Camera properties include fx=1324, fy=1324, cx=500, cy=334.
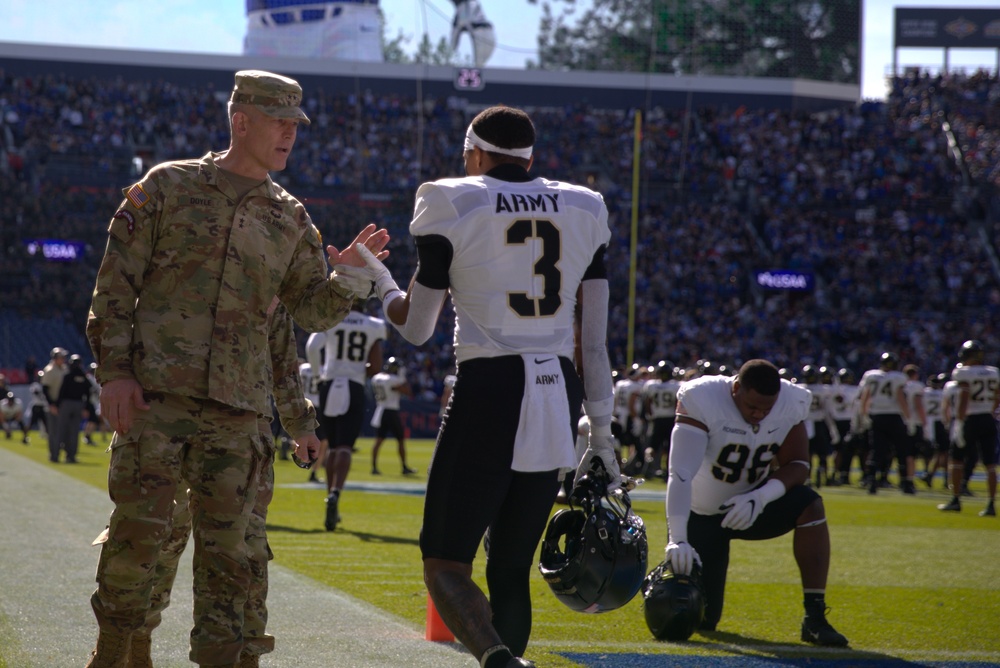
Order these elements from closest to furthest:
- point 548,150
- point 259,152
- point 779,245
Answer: point 259,152 → point 779,245 → point 548,150

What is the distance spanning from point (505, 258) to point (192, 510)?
1168mm

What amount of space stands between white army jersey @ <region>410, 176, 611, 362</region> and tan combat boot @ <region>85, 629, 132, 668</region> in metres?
1.25

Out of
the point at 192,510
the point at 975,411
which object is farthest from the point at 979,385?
the point at 192,510

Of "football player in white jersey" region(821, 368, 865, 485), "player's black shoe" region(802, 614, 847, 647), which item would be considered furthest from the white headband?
"football player in white jersey" region(821, 368, 865, 485)

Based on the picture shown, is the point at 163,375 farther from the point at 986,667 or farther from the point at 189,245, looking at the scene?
the point at 986,667

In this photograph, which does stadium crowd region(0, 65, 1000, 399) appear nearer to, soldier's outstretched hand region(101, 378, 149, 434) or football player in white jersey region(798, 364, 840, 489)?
football player in white jersey region(798, 364, 840, 489)

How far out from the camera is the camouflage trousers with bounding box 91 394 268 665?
3.62m

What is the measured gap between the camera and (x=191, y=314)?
375 cm

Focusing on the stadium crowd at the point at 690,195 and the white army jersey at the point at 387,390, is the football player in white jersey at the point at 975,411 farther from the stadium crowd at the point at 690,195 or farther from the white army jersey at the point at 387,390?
the stadium crowd at the point at 690,195

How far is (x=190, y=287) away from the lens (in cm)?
376

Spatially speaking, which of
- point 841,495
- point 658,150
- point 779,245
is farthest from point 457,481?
point 658,150

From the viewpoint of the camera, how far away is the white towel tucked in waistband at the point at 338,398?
10.5 m

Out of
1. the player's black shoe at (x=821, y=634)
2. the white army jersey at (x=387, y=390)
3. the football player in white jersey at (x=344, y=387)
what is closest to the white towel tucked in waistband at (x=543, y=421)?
the player's black shoe at (x=821, y=634)

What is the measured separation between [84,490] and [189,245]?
1075 cm
